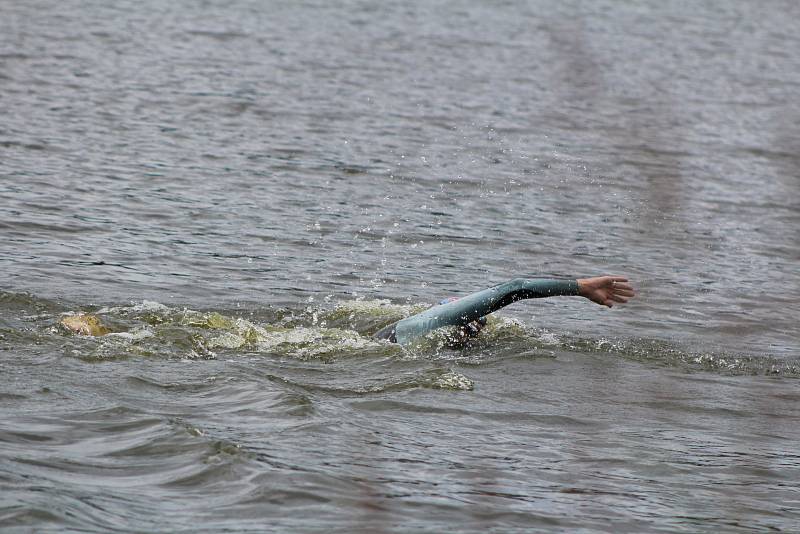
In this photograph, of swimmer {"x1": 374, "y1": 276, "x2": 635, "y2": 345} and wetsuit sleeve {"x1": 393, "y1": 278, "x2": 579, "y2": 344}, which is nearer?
swimmer {"x1": 374, "y1": 276, "x2": 635, "y2": 345}

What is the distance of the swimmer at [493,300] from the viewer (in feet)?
31.3

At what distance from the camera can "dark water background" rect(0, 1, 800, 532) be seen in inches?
292

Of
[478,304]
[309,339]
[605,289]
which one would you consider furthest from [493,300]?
[309,339]

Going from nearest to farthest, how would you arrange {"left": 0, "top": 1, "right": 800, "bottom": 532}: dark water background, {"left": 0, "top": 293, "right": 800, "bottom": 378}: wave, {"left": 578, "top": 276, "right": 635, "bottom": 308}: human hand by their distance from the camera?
{"left": 0, "top": 1, "right": 800, "bottom": 532}: dark water background, {"left": 578, "top": 276, "right": 635, "bottom": 308}: human hand, {"left": 0, "top": 293, "right": 800, "bottom": 378}: wave

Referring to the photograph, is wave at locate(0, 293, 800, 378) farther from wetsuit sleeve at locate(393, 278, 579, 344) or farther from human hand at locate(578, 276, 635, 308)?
human hand at locate(578, 276, 635, 308)

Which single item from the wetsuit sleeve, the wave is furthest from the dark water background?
the wetsuit sleeve

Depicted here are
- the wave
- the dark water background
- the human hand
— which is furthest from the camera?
the wave

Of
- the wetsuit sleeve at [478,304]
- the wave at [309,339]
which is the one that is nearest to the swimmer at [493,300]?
the wetsuit sleeve at [478,304]

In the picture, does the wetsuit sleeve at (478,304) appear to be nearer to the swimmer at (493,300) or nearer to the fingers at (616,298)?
the swimmer at (493,300)

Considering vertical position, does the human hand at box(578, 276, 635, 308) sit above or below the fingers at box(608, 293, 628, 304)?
above

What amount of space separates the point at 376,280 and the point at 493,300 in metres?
3.46

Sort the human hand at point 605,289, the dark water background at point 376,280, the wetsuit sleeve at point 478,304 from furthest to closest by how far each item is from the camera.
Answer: the wetsuit sleeve at point 478,304 → the human hand at point 605,289 → the dark water background at point 376,280

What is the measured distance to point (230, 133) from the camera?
19688mm

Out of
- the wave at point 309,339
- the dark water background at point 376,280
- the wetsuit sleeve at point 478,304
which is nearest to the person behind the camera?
the dark water background at point 376,280
